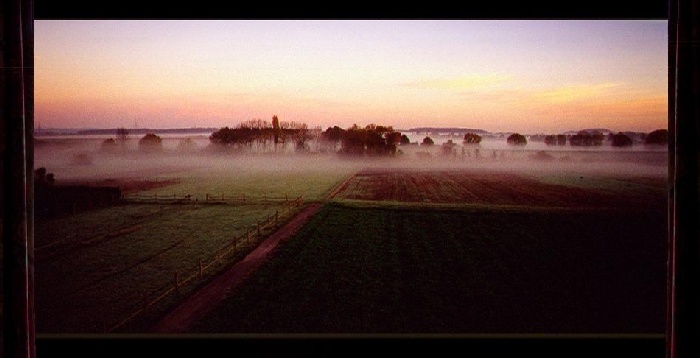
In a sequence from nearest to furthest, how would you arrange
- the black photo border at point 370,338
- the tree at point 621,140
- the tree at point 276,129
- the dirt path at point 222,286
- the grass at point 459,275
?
1. the black photo border at point 370,338
2. the dirt path at point 222,286
3. the grass at point 459,275
4. the tree at point 276,129
5. the tree at point 621,140

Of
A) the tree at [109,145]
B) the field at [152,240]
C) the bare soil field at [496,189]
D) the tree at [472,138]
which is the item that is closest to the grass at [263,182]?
the field at [152,240]

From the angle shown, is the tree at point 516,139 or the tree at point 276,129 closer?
the tree at point 276,129

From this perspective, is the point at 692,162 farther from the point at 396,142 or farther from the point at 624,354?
the point at 396,142

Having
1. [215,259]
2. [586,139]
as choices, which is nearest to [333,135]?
[215,259]

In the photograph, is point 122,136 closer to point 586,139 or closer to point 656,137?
point 586,139

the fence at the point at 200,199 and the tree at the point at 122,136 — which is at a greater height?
the tree at the point at 122,136

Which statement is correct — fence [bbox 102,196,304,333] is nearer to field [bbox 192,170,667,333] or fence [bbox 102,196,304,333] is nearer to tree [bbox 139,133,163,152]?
field [bbox 192,170,667,333]

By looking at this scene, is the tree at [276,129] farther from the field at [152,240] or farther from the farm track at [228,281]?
the farm track at [228,281]
